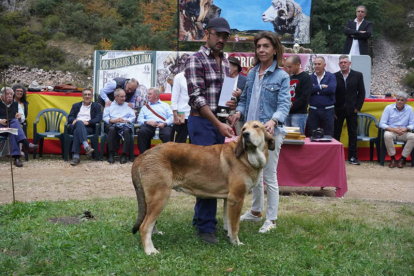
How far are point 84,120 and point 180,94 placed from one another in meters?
3.04

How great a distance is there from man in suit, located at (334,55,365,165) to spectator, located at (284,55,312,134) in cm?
220

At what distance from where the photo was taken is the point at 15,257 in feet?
15.0

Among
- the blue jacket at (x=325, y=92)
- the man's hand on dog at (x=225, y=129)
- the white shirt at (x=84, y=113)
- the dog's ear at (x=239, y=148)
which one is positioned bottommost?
the white shirt at (x=84, y=113)

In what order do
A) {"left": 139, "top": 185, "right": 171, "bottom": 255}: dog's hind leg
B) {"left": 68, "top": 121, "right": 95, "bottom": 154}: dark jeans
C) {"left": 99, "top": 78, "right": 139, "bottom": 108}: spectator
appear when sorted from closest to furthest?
{"left": 139, "top": 185, "right": 171, "bottom": 255}: dog's hind leg → {"left": 68, "top": 121, "right": 95, "bottom": 154}: dark jeans → {"left": 99, "top": 78, "right": 139, "bottom": 108}: spectator

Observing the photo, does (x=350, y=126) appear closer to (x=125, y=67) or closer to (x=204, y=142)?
(x=125, y=67)

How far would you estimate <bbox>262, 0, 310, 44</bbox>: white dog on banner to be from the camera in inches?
623

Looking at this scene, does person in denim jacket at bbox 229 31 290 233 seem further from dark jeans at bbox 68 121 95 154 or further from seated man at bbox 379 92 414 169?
seated man at bbox 379 92 414 169

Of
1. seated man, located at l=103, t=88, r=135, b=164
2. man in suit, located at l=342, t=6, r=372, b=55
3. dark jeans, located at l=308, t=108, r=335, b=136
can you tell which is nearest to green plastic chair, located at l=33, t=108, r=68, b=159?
seated man, located at l=103, t=88, r=135, b=164

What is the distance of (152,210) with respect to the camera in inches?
187

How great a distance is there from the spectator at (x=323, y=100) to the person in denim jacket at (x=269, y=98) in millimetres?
5280

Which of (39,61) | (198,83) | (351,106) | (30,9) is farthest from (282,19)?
(30,9)

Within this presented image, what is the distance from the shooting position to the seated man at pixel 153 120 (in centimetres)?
1123

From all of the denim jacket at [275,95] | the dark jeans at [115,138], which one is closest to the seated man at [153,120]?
the dark jeans at [115,138]

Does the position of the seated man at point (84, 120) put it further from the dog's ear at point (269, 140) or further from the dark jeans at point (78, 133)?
the dog's ear at point (269, 140)
